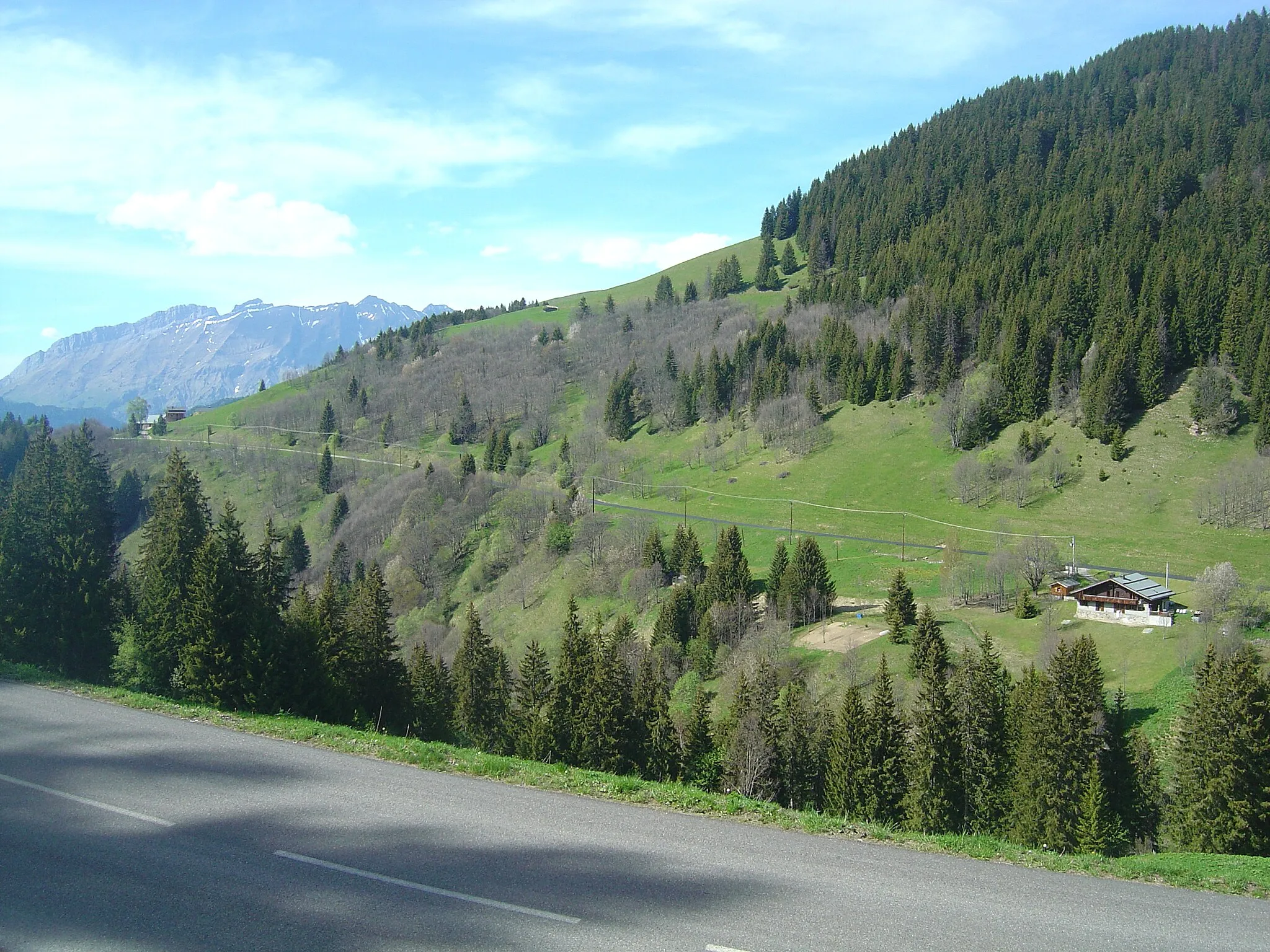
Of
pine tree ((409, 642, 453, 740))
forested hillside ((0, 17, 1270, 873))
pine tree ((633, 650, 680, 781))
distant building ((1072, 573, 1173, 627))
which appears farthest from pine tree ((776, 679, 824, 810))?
distant building ((1072, 573, 1173, 627))

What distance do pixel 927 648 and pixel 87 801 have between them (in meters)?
59.8

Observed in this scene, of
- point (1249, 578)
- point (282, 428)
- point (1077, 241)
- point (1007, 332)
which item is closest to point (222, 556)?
point (1249, 578)

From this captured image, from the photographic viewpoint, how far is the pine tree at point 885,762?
40.2m

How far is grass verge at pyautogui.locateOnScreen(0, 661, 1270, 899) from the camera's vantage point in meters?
11.4

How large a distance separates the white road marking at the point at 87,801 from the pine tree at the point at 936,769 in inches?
1460

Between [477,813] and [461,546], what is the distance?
115043 mm

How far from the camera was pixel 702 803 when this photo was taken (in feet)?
44.4

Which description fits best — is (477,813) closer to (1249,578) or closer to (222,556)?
(222,556)

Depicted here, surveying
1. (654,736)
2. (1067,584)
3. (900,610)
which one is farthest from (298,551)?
(1067,584)

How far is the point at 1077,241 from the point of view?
14500 cm

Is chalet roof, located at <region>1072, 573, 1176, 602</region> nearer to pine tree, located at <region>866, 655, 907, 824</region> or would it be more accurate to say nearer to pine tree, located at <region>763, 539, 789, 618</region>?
pine tree, located at <region>763, 539, 789, 618</region>

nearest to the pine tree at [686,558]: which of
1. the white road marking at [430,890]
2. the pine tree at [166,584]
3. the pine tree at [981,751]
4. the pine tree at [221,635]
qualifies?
the pine tree at [981,751]

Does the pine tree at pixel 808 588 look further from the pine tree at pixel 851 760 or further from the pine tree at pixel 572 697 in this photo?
the pine tree at pixel 572 697

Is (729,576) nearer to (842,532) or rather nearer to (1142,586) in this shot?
(842,532)
